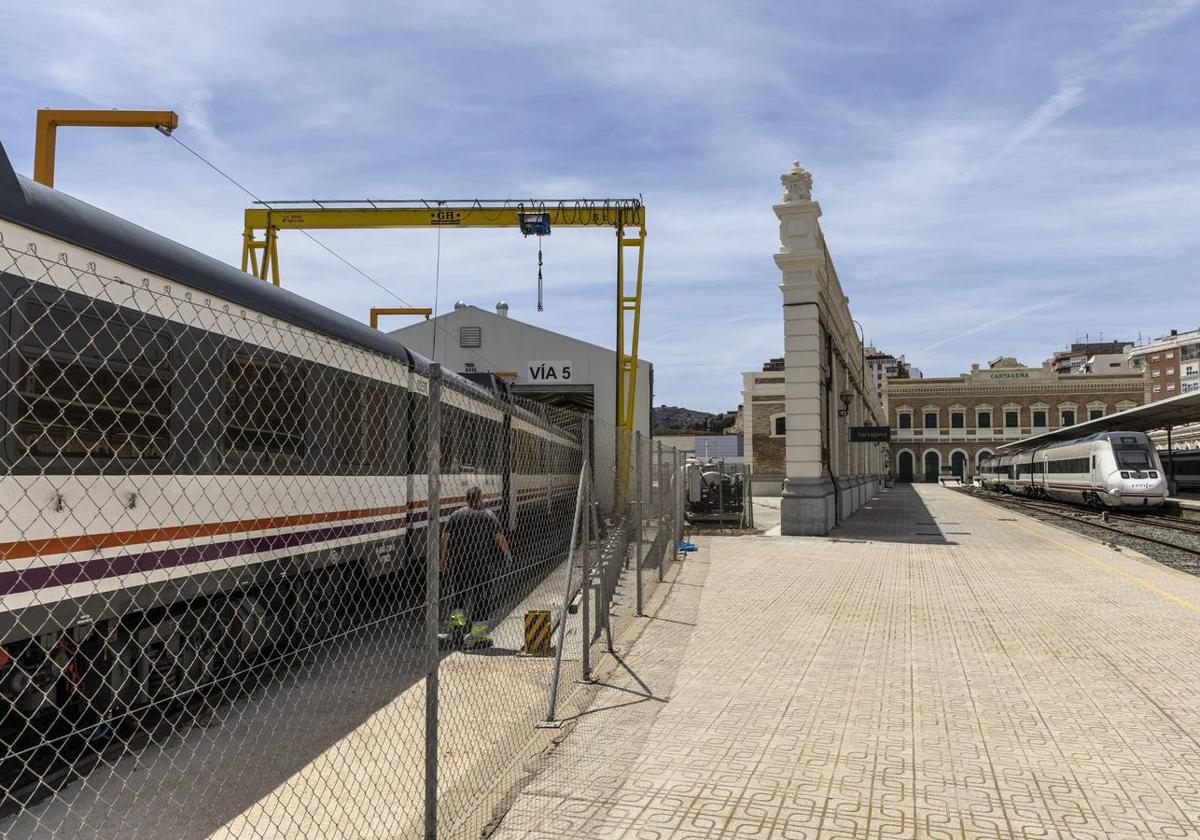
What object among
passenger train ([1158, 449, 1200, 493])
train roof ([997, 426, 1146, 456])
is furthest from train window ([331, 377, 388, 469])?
passenger train ([1158, 449, 1200, 493])

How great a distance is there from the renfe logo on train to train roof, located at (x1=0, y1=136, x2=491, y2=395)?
899 inches

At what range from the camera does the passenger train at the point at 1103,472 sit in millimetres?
29344

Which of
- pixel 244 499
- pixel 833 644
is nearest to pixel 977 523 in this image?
pixel 833 644

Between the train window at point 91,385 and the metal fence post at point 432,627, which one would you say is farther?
the train window at point 91,385

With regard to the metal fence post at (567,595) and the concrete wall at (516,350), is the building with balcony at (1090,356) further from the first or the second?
the metal fence post at (567,595)

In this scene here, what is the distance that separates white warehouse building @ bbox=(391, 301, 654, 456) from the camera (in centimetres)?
3122

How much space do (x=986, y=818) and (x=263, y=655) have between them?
20.1ft

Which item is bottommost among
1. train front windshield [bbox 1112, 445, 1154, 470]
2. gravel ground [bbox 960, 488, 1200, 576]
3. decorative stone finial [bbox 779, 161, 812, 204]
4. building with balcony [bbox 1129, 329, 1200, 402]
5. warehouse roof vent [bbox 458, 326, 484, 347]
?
gravel ground [bbox 960, 488, 1200, 576]

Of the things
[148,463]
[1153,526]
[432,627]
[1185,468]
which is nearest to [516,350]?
[1153,526]

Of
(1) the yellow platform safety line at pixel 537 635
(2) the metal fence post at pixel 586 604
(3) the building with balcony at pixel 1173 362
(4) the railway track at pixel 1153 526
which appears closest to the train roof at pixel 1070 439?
(4) the railway track at pixel 1153 526

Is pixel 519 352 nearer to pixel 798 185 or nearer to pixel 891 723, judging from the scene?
pixel 798 185

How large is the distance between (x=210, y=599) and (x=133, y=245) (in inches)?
95.0

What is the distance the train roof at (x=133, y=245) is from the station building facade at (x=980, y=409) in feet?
254

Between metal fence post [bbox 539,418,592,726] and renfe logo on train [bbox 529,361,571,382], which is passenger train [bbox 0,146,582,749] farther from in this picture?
renfe logo on train [bbox 529,361,571,382]
